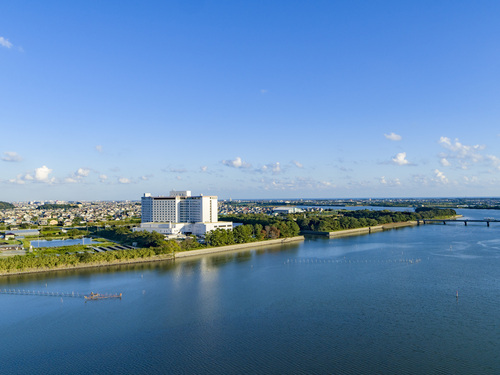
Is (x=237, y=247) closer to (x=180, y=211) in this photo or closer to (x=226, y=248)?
(x=226, y=248)

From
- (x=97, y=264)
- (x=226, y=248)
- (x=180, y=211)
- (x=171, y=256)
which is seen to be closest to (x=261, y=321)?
(x=97, y=264)

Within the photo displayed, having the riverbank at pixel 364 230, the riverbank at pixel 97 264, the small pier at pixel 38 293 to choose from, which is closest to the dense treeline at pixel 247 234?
the riverbank at pixel 364 230

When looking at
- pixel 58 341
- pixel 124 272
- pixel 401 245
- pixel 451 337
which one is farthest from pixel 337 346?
pixel 401 245

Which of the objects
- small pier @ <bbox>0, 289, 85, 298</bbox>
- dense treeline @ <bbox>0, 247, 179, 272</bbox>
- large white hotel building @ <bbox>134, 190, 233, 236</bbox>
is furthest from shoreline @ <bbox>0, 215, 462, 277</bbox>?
large white hotel building @ <bbox>134, 190, 233, 236</bbox>

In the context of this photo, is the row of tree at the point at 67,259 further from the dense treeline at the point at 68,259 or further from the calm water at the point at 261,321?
the calm water at the point at 261,321

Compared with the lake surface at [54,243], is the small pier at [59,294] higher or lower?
lower

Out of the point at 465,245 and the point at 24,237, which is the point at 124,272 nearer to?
the point at 24,237
